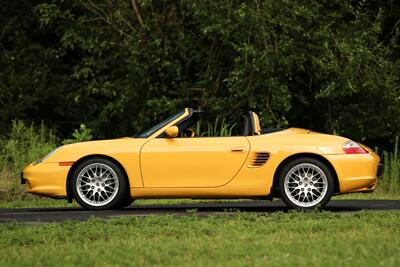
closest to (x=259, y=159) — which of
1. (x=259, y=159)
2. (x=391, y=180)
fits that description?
(x=259, y=159)

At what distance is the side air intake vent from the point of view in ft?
39.6

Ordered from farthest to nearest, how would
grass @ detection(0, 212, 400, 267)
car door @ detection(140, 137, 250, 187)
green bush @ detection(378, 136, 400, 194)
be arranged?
green bush @ detection(378, 136, 400, 194) → car door @ detection(140, 137, 250, 187) → grass @ detection(0, 212, 400, 267)

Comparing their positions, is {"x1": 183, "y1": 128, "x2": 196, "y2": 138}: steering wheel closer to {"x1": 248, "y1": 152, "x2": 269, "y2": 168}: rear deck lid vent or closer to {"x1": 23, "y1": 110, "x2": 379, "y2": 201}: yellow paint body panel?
{"x1": 23, "y1": 110, "x2": 379, "y2": 201}: yellow paint body panel

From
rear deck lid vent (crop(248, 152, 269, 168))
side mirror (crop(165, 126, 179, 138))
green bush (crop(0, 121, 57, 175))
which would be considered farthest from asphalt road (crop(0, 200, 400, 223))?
green bush (crop(0, 121, 57, 175))

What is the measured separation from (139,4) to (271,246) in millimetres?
17486

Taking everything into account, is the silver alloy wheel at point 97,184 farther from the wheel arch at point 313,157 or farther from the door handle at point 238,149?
the wheel arch at point 313,157

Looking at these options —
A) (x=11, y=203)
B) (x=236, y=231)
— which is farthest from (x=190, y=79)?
(x=236, y=231)

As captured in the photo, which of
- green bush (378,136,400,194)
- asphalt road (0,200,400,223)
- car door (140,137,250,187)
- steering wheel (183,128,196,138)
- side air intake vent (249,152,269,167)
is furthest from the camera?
green bush (378,136,400,194)

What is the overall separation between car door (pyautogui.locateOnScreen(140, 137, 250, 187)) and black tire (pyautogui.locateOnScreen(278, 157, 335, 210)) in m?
0.61

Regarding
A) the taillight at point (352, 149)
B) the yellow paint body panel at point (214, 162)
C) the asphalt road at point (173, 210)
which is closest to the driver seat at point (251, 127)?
the yellow paint body panel at point (214, 162)

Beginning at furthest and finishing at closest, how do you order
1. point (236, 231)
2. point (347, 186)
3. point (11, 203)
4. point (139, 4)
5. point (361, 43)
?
point (139, 4)
point (361, 43)
point (11, 203)
point (347, 186)
point (236, 231)

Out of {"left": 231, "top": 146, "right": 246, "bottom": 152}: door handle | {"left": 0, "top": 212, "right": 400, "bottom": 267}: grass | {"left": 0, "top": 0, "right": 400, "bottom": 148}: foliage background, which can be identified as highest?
{"left": 0, "top": 0, "right": 400, "bottom": 148}: foliage background

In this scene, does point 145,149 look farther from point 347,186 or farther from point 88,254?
point 88,254

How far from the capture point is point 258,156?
12.1 metres
